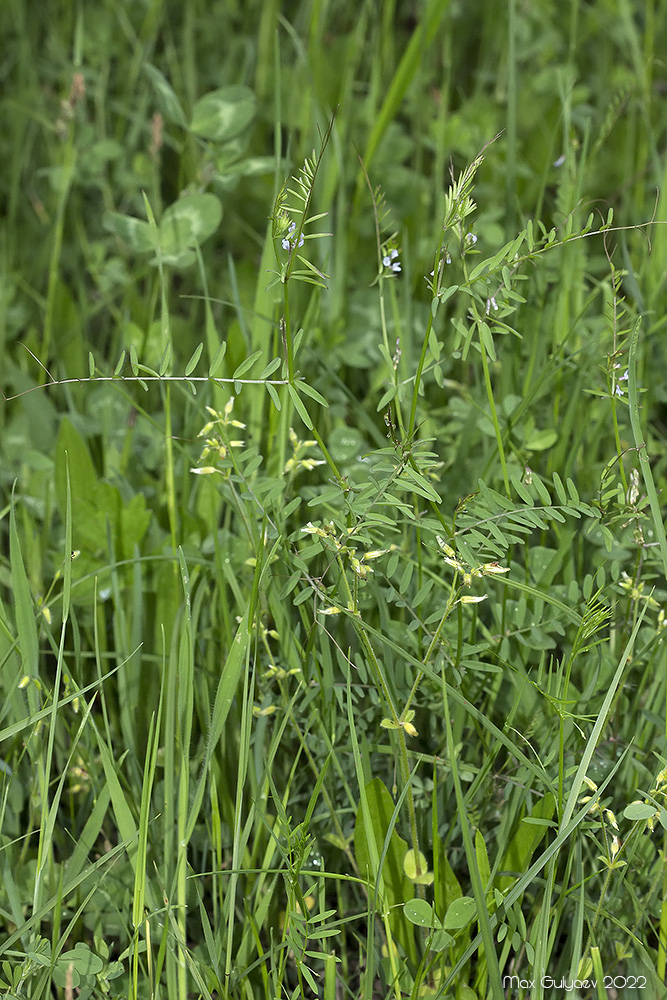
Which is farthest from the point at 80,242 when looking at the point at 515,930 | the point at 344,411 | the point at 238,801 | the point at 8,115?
the point at 515,930

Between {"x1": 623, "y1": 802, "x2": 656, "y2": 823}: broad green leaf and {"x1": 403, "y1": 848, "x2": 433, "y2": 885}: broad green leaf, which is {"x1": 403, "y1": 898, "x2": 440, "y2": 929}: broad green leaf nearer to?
{"x1": 403, "y1": 848, "x2": 433, "y2": 885}: broad green leaf

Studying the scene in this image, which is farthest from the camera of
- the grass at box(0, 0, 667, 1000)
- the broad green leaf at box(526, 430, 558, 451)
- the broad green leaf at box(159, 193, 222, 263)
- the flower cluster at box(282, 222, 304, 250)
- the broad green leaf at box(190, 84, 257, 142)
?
the broad green leaf at box(190, 84, 257, 142)

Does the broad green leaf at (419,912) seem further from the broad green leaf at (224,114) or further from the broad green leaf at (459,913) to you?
the broad green leaf at (224,114)

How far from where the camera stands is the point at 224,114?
2.19m

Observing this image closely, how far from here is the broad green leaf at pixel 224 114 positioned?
2.16 m

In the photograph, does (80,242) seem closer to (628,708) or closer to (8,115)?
(8,115)

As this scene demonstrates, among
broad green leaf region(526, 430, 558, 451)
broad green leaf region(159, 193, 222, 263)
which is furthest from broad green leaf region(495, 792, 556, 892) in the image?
broad green leaf region(159, 193, 222, 263)

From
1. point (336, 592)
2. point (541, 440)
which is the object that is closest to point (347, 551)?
point (336, 592)

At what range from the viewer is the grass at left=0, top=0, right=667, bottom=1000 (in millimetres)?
1170

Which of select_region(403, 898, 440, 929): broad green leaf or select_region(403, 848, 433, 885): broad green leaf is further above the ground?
select_region(403, 848, 433, 885): broad green leaf

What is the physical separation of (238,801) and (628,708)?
0.67 meters

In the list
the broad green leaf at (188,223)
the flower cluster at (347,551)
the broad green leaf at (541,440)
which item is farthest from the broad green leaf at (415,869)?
the broad green leaf at (188,223)

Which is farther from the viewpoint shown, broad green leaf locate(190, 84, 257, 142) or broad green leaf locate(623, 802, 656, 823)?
broad green leaf locate(190, 84, 257, 142)

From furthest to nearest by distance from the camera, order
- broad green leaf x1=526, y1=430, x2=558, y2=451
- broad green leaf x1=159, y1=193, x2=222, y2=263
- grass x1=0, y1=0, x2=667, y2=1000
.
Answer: broad green leaf x1=159, y1=193, x2=222, y2=263
broad green leaf x1=526, y1=430, x2=558, y2=451
grass x1=0, y1=0, x2=667, y2=1000
